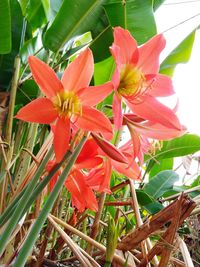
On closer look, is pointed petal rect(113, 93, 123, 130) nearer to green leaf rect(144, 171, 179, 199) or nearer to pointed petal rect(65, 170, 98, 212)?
pointed petal rect(65, 170, 98, 212)

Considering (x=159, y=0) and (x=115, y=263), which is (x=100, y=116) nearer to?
(x=115, y=263)

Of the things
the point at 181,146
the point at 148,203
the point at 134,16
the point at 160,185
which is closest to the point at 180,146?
the point at 181,146

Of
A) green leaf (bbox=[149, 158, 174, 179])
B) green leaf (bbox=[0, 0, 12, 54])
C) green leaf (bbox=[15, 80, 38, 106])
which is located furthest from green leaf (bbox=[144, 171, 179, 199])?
green leaf (bbox=[0, 0, 12, 54])

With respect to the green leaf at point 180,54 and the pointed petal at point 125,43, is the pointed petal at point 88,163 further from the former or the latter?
the green leaf at point 180,54

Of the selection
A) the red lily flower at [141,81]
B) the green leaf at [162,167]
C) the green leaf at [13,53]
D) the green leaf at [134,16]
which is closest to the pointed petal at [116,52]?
the red lily flower at [141,81]

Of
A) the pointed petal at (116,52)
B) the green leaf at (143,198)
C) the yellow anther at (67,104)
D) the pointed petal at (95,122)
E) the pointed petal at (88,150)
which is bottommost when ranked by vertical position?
the green leaf at (143,198)

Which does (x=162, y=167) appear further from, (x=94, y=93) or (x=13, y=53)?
(x=94, y=93)
